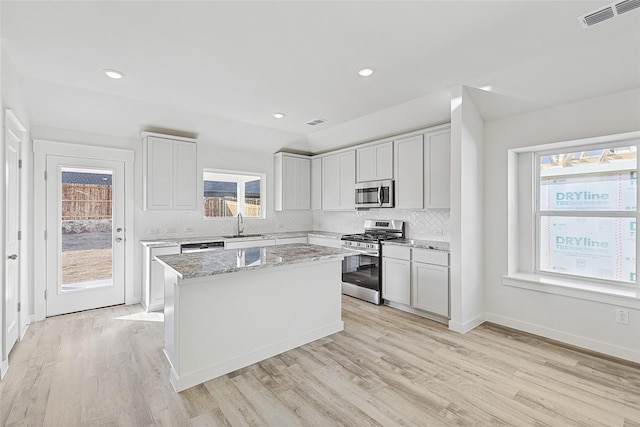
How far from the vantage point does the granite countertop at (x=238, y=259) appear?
94.4 inches

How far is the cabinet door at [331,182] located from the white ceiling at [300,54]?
5.62 feet

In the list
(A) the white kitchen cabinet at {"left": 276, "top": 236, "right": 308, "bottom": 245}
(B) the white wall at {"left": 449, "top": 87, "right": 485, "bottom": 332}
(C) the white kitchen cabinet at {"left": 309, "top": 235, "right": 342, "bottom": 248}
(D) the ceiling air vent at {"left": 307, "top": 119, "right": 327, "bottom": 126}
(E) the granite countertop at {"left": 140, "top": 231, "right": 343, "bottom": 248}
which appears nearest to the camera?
(B) the white wall at {"left": 449, "top": 87, "right": 485, "bottom": 332}

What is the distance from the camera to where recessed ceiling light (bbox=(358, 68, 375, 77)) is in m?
3.03

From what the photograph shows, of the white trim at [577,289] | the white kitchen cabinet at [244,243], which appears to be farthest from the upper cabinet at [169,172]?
the white trim at [577,289]

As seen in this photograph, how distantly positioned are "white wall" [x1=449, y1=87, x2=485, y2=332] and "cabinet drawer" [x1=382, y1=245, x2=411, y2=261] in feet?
2.22

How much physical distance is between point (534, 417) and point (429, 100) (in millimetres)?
3196

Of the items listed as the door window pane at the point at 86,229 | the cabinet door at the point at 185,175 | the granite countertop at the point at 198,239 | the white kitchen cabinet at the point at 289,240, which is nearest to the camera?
the door window pane at the point at 86,229

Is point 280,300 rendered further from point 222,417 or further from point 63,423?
point 63,423

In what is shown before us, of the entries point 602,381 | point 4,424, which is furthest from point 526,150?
point 4,424

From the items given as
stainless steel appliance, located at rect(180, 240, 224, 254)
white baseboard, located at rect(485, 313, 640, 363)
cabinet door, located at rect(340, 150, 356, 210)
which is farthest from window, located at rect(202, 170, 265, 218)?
white baseboard, located at rect(485, 313, 640, 363)

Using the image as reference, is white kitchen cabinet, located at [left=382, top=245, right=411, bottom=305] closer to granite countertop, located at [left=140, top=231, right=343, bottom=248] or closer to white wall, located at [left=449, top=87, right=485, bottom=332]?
white wall, located at [left=449, top=87, right=485, bottom=332]

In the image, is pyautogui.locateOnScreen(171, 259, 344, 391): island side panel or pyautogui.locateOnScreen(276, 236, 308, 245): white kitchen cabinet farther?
pyautogui.locateOnScreen(276, 236, 308, 245): white kitchen cabinet

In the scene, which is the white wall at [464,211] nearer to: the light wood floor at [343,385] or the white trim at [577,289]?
the light wood floor at [343,385]

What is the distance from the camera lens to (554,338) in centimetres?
327
